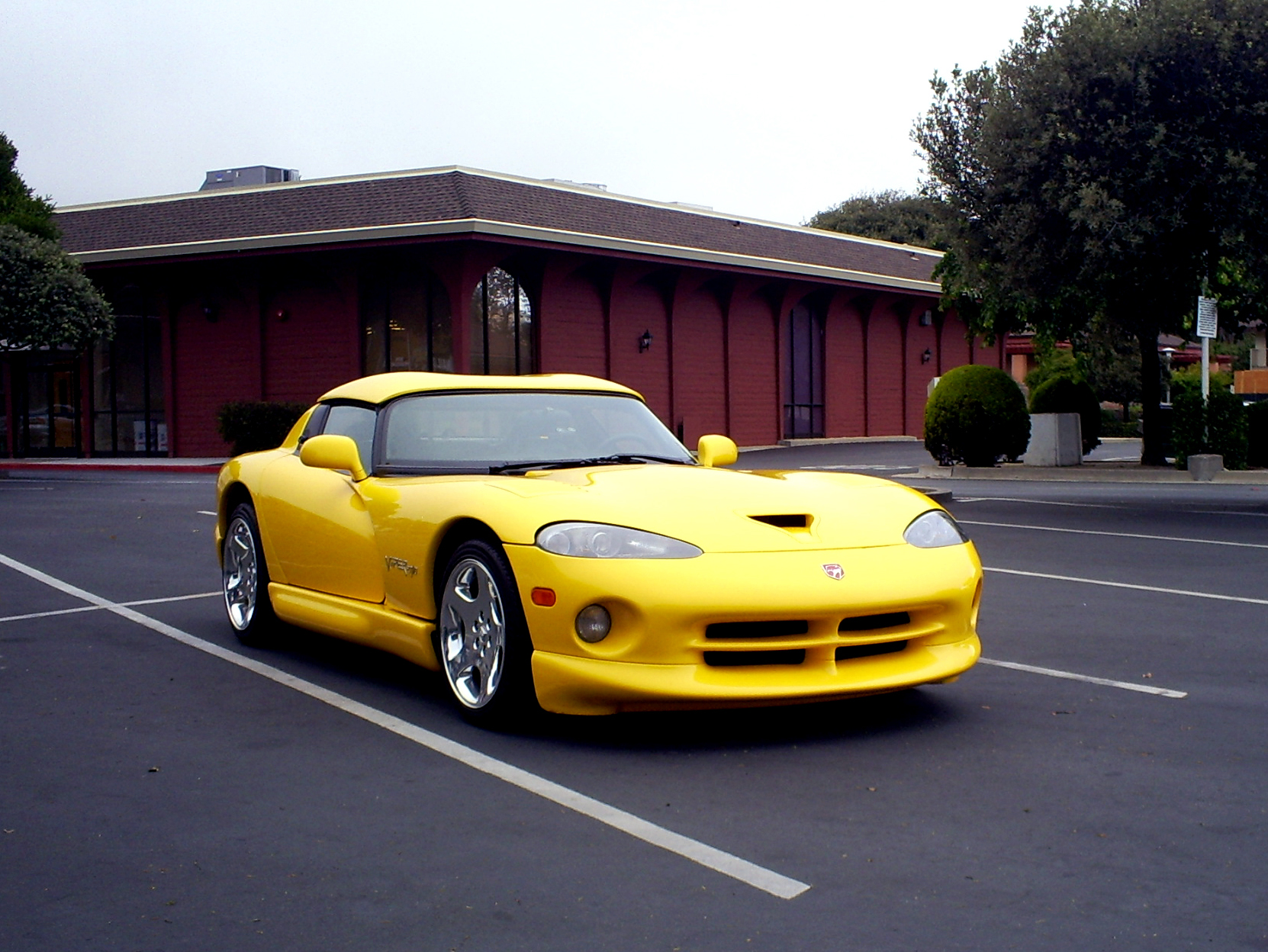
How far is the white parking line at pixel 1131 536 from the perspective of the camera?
38.4 feet

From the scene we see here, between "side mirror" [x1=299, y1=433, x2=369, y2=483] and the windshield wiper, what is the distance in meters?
0.66

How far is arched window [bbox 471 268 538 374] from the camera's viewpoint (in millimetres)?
30375

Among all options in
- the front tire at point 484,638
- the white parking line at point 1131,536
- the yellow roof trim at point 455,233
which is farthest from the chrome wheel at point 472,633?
the yellow roof trim at point 455,233

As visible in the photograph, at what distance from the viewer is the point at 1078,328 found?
21.7m

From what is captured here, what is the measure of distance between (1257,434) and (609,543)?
18.8 metres

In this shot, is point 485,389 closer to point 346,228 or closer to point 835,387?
point 346,228

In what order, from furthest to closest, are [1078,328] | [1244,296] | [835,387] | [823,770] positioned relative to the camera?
1. [835,387]
2. [1078,328]
3. [1244,296]
4. [823,770]

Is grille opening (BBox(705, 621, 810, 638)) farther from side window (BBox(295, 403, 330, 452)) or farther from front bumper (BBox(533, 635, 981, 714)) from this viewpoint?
side window (BBox(295, 403, 330, 452))

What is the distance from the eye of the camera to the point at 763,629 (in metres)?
4.80

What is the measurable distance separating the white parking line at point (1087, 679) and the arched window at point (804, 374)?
3142 centimetres

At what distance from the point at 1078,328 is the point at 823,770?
61.4ft

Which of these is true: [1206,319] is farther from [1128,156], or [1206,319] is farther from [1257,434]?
[1128,156]

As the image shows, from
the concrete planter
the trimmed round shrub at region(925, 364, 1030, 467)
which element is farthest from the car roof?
the concrete planter

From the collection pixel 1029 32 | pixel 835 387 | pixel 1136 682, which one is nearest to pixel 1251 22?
pixel 1029 32
